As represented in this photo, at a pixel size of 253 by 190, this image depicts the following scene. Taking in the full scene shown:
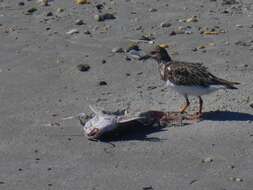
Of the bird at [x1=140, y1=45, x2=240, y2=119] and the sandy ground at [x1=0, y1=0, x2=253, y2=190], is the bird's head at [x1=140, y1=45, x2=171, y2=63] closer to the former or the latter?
the bird at [x1=140, y1=45, x2=240, y2=119]

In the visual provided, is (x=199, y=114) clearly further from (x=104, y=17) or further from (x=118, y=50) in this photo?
(x=104, y=17)

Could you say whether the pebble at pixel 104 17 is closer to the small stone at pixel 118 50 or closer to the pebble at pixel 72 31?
the pebble at pixel 72 31

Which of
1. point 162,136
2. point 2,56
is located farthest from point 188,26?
point 162,136

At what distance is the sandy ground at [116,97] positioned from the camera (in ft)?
25.8

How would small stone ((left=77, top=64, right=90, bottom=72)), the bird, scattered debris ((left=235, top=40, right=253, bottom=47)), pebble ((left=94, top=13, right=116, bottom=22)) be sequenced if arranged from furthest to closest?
1. pebble ((left=94, top=13, right=116, bottom=22))
2. scattered debris ((left=235, top=40, right=253, bottom=47))
3. small stone ((left=77, top=64, right=90, bottom=72))
4. the bird

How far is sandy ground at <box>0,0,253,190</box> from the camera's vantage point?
785 centimetres

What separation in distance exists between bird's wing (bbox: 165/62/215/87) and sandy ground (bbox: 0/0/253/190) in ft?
1.32

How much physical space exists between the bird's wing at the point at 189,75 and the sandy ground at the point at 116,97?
404 mm

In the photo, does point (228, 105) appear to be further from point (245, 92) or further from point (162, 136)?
point (162, 136)

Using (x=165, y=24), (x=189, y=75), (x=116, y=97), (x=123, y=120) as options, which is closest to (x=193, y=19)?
(x=165, y=24)

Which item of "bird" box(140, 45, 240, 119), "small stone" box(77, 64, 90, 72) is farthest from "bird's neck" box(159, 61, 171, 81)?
"small stone" box(77, 64, 90, 72)

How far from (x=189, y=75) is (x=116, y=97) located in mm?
1262

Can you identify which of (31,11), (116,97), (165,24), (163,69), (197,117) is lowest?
(31,11)

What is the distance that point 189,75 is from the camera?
9172 mm
